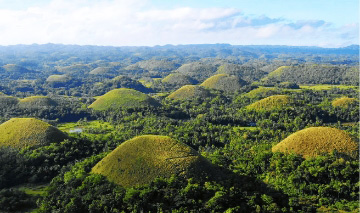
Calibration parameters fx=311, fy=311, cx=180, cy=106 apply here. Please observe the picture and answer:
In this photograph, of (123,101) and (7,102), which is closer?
(7,102)

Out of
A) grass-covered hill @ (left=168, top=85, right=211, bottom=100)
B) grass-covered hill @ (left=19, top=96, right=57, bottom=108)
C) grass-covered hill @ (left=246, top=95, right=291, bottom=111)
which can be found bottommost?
grass-covered hill @ (left=19, top=96, right=57, bottom=108)

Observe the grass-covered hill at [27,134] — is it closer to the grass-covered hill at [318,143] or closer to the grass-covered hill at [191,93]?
the grass-covered hill at [318,143]

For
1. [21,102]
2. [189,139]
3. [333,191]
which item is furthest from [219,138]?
[21,102]

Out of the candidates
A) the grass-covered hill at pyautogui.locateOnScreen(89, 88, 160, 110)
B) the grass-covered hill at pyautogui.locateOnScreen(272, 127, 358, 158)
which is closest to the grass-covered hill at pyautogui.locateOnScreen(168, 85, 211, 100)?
the grass-covered hill at pyautogui.locateOnScreen(89, 88, 160, 110)

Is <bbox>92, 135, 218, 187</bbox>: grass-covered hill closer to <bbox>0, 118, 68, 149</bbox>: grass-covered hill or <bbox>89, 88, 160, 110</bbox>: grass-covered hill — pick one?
<bbox>0, 118, 68, 149</bbox>: grass-covered hill

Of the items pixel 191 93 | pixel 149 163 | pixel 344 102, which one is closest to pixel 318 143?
pixel 149 163

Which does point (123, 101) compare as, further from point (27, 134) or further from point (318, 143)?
point (318, 143)
